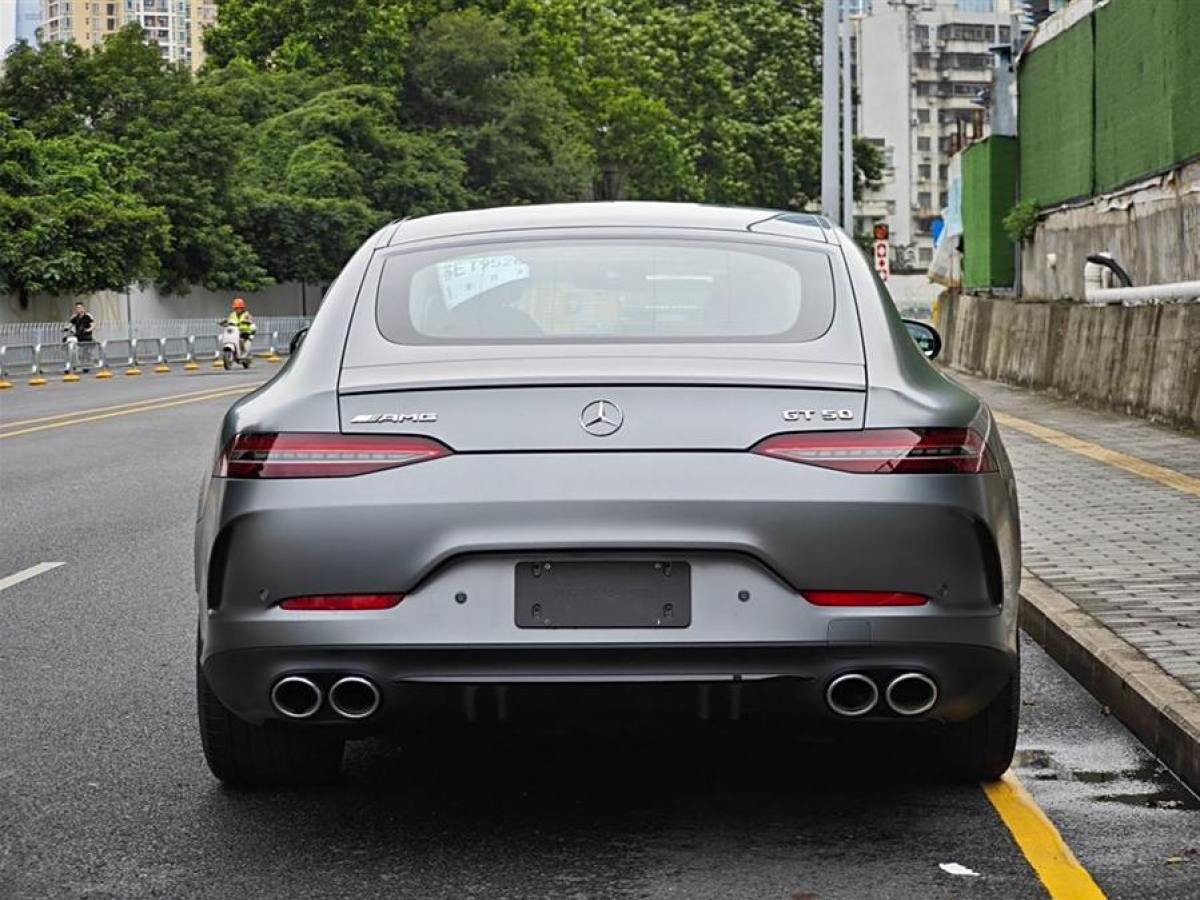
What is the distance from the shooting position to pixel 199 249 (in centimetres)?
6350

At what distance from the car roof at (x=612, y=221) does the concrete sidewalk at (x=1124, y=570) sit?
174 centimetres

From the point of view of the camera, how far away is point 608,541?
5.02 m

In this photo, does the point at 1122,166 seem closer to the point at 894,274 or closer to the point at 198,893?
the point at 198,893

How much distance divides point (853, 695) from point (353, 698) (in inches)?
45.6

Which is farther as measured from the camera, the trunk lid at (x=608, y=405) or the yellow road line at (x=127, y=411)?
the yellow road line at (x=127, y=411)

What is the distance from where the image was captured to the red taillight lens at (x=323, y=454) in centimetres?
514

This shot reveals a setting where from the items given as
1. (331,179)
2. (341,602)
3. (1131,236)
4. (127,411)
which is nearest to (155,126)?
(331,179)

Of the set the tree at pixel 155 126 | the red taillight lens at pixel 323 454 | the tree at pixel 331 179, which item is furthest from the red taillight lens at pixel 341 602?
the tree at pixel 331 179

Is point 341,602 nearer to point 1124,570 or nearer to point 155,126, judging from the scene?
point 1124,570

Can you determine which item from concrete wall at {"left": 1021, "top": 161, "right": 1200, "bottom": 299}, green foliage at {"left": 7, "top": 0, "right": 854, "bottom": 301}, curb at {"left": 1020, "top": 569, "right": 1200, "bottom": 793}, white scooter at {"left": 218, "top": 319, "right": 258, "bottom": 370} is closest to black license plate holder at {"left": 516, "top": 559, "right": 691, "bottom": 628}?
curb at {"left": 1020, "top": 569, "right": 1200, "bottom": 793}

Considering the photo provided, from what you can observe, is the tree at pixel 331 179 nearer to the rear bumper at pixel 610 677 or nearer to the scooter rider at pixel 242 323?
the scooter rider at pixel 242 323

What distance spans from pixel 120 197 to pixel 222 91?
11.6 meters

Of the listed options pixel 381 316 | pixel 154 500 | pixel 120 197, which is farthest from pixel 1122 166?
pixel 120 197

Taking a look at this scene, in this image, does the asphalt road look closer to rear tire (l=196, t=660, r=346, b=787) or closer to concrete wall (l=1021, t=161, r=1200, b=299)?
rear tire (l=196, t=660, r=346, b=787)
